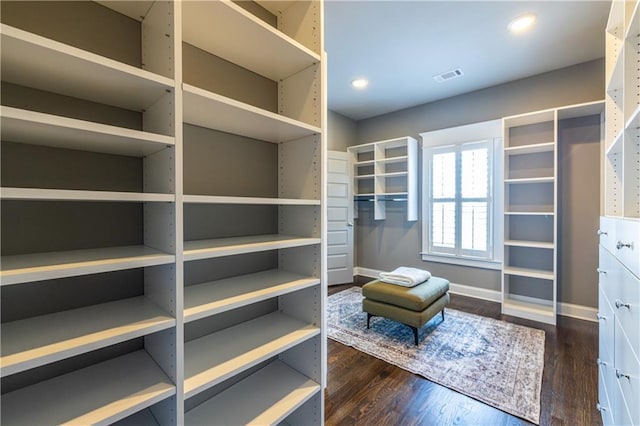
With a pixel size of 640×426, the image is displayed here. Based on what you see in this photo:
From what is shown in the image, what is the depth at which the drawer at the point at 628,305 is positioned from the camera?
0.89 metres

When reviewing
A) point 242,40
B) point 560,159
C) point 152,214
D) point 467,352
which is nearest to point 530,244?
point 560,159

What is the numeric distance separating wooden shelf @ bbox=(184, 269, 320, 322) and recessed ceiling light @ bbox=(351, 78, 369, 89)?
289 centimetres

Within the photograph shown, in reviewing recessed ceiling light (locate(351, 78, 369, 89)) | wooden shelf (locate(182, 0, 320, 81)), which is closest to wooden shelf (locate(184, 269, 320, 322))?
wooden shelf (locate(182, 0, 320, 81))

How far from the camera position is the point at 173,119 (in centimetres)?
96

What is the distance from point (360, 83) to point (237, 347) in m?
3.42

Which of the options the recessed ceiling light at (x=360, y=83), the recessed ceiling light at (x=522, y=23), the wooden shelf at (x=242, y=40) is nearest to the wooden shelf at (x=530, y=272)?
the recessed ceiling light at (x=522, y=23)

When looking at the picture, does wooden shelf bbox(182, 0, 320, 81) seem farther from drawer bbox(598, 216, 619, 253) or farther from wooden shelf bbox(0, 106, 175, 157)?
drawer bbox(598, 216, 619, 253)

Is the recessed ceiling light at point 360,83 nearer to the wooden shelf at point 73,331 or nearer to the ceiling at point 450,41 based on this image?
the ceiling at point 450,41

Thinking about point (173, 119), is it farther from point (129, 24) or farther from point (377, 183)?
point (377, 183)

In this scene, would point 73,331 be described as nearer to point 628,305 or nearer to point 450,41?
point 628,305

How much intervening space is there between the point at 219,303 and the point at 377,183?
389cm

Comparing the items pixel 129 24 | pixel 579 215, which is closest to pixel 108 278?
pixel 129 24

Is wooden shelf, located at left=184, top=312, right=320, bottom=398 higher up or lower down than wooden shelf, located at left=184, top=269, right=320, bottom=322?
lower down

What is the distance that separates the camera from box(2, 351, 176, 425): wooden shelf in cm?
81
